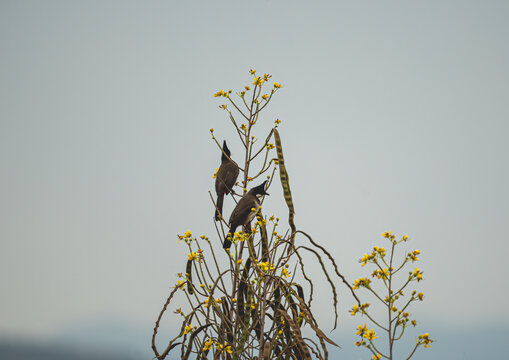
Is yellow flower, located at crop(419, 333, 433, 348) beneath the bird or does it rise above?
beneath

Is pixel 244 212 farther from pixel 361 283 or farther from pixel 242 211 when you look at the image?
pixel 361 283

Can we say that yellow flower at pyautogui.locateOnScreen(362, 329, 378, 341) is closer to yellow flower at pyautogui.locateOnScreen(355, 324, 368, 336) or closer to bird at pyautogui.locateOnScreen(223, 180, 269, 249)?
yellow flower at pyautogui.locateOnScreen(355, 324, 368, 336)

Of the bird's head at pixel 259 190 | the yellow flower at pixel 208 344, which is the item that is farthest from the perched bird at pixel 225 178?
the yellow flower at pixel 208 344

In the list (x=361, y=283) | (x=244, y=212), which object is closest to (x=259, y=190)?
(x=244, y=212)

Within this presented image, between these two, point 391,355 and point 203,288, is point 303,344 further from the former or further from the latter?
point 203,288

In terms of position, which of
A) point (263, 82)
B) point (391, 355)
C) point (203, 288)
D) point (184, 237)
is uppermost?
point (263, 82)

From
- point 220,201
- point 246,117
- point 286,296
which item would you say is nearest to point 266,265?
point 286,296

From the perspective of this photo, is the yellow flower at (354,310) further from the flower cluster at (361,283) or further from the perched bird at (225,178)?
the perched bird at (225,178)

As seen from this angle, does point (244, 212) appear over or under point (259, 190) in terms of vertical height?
under

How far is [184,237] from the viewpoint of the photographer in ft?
10.3

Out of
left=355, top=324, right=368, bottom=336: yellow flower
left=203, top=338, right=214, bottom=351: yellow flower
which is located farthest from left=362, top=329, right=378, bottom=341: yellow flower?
left=203, top=338, right=214, bottom=351: yellow flower

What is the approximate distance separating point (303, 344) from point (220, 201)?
4.18 feet

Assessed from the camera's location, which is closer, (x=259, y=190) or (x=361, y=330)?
(x=361, y=330)

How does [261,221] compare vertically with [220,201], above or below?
below
